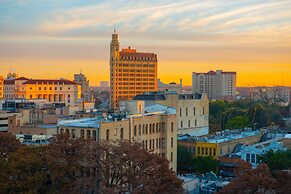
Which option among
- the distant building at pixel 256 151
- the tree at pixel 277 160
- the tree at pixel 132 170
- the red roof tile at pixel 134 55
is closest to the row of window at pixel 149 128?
the tree at pixel 277 160

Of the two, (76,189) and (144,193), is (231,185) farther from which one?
(76,189)

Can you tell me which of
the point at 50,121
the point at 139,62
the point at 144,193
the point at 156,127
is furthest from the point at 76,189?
the point at 139,62

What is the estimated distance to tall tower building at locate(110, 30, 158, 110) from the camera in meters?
171

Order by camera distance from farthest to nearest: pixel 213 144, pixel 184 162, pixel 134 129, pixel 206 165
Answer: pixel 213 144 < pixel 184 162 < pixel 206 165 < pixel 134 129

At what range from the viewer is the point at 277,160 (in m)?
61.8

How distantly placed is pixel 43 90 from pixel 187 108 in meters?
66.4

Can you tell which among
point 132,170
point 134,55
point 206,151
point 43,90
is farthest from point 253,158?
point 134,55

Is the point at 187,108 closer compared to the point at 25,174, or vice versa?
the point at 25,174

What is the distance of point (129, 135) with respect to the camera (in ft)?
175

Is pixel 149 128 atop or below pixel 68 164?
atop

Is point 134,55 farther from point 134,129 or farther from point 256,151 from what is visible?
point 134,129

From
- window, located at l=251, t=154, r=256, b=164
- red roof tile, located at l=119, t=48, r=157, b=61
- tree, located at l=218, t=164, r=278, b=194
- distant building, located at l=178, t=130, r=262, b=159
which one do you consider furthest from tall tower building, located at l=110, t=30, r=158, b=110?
tree, located at l=218, t=164, r=278, b=194

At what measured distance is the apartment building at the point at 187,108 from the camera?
9301 cm

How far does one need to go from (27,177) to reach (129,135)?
15384mm
